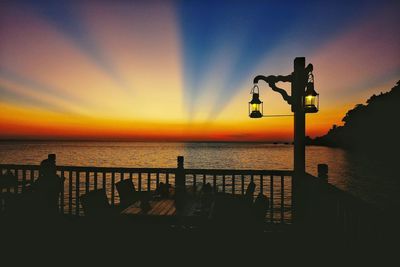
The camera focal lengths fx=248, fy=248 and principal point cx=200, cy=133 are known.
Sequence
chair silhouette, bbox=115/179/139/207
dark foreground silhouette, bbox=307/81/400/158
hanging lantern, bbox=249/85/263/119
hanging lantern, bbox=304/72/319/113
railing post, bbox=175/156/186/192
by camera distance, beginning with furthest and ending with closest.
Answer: dark foreground silhouette, bbox=307/81/400/158 < hanging lantern, bbox=249/85/263/119 < railing post, bbox=175/156/186/192 < chair silhouette, bbox=115/179/139/207 < hanging lantern, bbox=304/72/319/113

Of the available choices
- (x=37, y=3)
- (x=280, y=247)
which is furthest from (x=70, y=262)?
(x=37, y=3)

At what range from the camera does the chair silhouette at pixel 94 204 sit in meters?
3.42

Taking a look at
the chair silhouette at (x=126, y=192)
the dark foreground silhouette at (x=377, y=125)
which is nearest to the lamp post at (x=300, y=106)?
the chair silhouette at (x=126, y=192)

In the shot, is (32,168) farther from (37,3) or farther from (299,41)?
(299,41)

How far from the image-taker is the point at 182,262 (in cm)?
342

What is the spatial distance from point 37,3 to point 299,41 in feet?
27.3

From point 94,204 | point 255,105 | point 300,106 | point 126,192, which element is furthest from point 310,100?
point 126,192

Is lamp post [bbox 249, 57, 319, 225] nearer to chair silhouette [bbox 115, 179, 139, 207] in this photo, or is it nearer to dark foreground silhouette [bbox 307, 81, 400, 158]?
chair silhouette [bbox 115, 179, 139, 207]

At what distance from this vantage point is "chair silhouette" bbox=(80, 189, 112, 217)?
3424mm

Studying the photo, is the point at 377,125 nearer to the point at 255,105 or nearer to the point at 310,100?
the point at 255,105

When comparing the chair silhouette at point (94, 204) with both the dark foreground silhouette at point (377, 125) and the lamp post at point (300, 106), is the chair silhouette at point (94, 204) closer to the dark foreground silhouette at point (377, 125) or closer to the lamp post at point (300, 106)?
the lamp post at point (300, 106)

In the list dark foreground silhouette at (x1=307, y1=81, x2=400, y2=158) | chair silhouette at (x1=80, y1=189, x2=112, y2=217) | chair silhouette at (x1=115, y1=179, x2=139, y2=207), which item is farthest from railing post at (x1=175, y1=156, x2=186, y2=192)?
dark foreground silhouette at (x1=307, y1=81, x2=400, y2=158)

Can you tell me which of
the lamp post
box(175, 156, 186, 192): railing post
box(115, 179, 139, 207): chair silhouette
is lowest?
box(115, 179, 139, 207): chair silhouette

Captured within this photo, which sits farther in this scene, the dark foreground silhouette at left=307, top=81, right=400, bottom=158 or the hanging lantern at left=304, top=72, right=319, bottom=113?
the dark foreground silhouette at left=307, top=81, right=400, bottom=158
